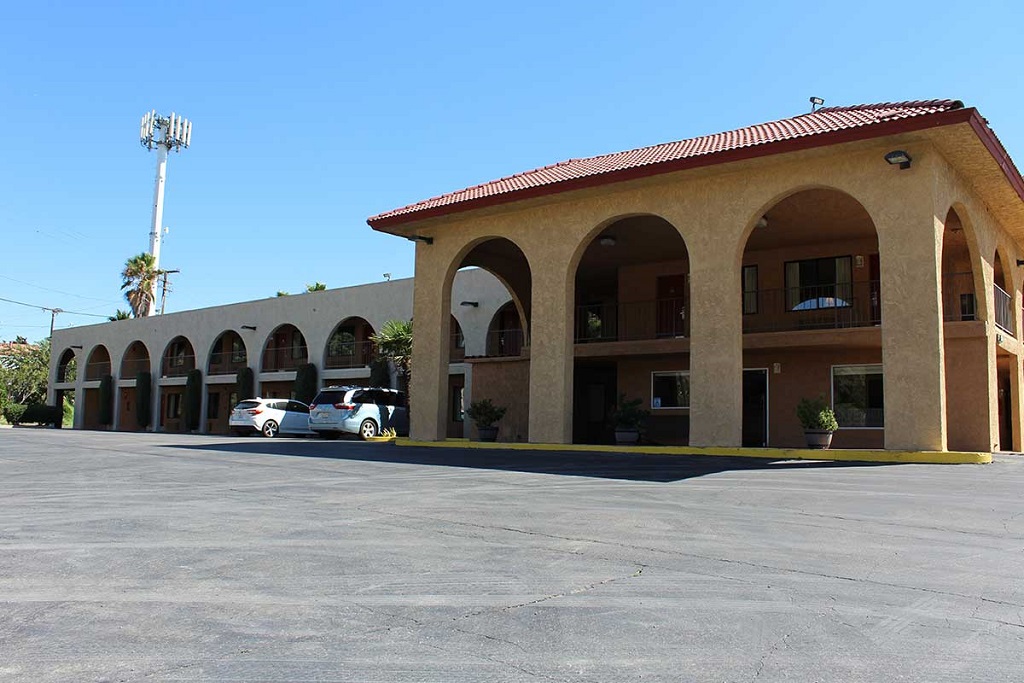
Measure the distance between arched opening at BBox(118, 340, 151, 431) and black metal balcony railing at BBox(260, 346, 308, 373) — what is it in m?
10.2

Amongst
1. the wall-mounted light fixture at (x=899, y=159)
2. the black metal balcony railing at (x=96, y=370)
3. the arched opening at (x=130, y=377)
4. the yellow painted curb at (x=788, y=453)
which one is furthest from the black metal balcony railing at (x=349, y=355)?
the wall-mounted light fixture at (x=899, y=159)

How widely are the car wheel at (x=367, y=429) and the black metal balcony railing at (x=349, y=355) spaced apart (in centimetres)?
1017

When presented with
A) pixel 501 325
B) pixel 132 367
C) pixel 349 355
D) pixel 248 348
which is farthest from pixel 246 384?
pixel 501 325

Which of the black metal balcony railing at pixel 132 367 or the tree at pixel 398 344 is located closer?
the tree at pixel 398 344

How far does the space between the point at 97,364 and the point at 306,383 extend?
22.7 meters

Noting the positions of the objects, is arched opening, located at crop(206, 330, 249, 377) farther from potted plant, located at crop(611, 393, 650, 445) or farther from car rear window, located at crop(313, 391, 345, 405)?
potted plant, located at crop(611, 393, 650, 445)

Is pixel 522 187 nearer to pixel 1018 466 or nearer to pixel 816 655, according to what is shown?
pixel 1018 466

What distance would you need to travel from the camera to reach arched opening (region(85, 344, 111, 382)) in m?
51.5

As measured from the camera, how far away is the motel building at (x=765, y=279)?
13758 mm

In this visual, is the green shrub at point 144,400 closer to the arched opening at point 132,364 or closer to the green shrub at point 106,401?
the arched opening at point 132,364

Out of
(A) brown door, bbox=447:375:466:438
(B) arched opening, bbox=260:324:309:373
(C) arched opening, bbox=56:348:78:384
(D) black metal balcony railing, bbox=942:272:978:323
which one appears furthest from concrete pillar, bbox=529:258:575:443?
(C) arched opening, bbox=56:348:78:384

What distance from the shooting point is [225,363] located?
142 ft

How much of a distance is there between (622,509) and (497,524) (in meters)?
1.51

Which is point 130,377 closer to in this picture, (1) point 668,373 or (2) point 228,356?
(2) point 228,356
